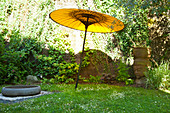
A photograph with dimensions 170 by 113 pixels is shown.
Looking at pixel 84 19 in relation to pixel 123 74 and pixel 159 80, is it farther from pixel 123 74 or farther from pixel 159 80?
pixel 159 80

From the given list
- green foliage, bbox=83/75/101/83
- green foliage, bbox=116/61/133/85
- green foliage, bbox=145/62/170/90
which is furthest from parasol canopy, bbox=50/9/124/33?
green foliage, bbox=83/75/101/83

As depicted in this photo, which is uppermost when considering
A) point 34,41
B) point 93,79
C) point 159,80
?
point 34,41

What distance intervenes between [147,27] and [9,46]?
5.85 metres

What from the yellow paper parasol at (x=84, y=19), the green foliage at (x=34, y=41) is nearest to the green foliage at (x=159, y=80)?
the yellow paper parasol at (x=84, y=19)

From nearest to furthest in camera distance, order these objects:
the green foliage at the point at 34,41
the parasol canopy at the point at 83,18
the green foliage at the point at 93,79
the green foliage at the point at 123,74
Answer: the parasol canopy at the point at 83,18 → the green foliage at the point at 123,74 → the green foliage at the point at 93,79 → the green foliage at the point at 34,41

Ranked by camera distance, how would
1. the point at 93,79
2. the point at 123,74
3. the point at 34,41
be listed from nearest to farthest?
the point at 123,74 < the point at 93,79 < the point at 34,41

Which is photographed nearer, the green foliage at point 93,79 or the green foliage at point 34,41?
the green foliage at point 93,79

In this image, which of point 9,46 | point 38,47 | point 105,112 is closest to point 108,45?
point 38,47

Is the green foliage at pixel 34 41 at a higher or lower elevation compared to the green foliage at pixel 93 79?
higher

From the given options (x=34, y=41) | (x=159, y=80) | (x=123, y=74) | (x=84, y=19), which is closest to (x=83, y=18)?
(x=84, y=19)

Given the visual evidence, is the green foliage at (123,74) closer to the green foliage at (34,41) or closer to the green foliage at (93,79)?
the green foliage at (93,79)

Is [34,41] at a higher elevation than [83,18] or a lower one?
lower

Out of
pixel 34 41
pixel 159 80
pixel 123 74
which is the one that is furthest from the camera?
pixel 34 41

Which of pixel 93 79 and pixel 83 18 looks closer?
pixel 83 18
